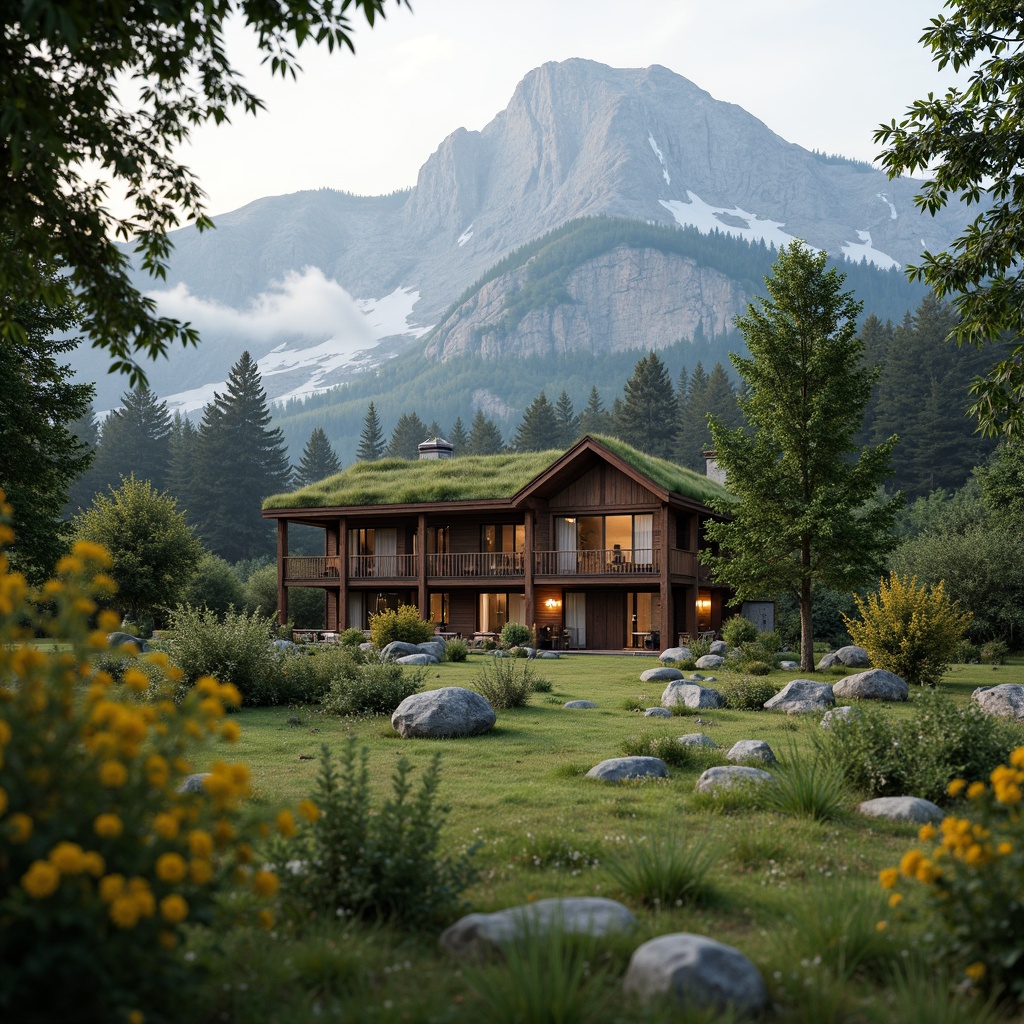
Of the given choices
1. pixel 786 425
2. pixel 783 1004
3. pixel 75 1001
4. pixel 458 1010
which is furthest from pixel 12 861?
pixel 786 425

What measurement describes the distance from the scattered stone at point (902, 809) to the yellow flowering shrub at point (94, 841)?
610 centimetres

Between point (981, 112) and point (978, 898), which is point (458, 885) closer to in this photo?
point (978, 898)

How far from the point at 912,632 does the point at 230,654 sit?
1332 centimetres

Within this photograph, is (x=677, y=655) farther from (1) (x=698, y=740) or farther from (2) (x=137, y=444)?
(2) (x=137, y=444)

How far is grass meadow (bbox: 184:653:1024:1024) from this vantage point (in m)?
3.72

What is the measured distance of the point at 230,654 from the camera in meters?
15.2

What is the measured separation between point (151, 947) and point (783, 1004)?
108 inches

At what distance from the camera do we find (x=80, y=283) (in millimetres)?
7441

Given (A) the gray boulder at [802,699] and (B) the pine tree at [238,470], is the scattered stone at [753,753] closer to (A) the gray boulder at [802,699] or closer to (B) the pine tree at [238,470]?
(A) the gray boulder at [802,699]

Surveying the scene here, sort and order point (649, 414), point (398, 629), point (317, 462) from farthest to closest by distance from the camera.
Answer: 1. point (317, 462)
2. point (649, 414)
3. point (398, 629)

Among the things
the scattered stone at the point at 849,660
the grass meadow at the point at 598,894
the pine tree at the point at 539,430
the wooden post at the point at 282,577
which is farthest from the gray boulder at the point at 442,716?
the pine tree at the point at 539,430

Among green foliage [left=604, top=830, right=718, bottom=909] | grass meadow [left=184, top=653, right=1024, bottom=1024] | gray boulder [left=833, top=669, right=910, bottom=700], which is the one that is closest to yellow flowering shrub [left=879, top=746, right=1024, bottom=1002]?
grass meadow [left=184, top=653, right=1024, bottom=1024]

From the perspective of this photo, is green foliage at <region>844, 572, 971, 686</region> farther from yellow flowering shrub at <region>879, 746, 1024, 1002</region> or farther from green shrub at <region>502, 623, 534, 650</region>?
yellow flowering shrub at <region>879, 746, 1024, 1002</region>

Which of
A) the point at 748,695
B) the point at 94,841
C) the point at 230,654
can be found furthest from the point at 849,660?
the point at 94,841
